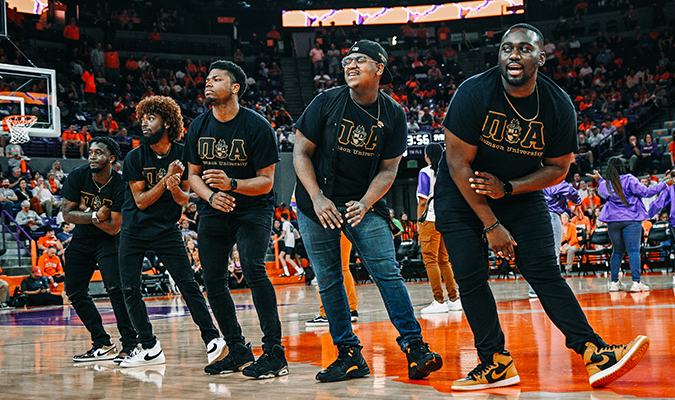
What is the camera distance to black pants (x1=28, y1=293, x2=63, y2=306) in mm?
12500

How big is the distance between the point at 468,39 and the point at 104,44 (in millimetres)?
16019

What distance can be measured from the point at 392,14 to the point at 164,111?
1136 inches

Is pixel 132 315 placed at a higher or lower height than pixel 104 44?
lower

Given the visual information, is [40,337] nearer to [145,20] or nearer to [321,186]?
[321,186]

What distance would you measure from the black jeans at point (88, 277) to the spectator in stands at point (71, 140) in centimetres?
1358

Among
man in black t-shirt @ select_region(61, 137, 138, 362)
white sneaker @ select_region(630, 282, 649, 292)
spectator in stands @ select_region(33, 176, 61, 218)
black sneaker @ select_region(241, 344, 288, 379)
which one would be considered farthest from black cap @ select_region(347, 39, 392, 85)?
spectator in stands @ select_region(33, 176, 61, 218)

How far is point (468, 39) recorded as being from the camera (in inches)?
1225

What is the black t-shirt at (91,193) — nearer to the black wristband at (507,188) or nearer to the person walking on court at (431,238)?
the black wristband at (507,188)

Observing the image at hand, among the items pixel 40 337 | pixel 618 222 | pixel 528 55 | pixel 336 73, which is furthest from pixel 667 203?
pixel 336 73

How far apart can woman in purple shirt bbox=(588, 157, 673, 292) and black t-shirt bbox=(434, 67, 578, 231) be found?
19.1 feet

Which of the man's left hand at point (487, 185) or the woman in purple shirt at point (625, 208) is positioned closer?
the man's left hand at point (487, 185)

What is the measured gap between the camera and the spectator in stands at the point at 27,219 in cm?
1467

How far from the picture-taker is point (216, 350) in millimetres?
4582

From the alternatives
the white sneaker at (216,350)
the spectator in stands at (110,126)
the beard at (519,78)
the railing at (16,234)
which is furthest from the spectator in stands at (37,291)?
the beard at (519,78)
